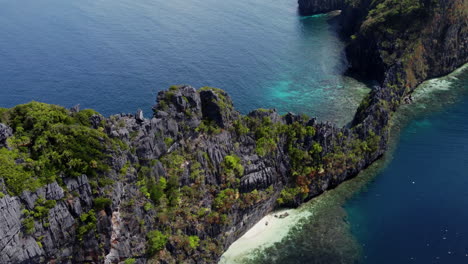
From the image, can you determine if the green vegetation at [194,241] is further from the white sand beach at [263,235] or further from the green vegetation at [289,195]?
the green vegetation at [289,195]

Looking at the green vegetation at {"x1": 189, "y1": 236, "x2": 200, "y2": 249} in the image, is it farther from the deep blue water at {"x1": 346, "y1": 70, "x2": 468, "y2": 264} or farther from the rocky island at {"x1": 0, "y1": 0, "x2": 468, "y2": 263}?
the deep blue water at {"x1": 346, "y1": 70, "x2": 468, "y2": 264}

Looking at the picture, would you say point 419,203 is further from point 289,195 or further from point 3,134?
point 3,134

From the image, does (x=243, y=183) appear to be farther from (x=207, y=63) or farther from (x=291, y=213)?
(x=207, y=63)

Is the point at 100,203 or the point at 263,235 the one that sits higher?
the point at 100,203

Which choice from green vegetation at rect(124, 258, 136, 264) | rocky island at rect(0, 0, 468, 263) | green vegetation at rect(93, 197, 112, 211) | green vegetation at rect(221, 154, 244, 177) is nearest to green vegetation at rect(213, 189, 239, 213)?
rocky island at rect(0, 0, 468, 263)

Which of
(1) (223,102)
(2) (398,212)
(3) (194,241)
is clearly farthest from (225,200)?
(2) (398,212)

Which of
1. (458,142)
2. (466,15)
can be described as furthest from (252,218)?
(466,15)
